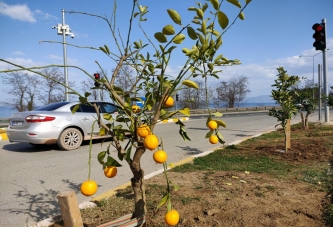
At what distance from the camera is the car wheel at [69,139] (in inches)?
265

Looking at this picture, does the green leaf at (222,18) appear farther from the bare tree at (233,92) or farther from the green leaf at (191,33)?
the bare tree at (233,92)

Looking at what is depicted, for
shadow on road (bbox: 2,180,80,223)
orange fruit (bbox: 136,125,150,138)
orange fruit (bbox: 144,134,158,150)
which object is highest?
orange fruit (bbox: 136,125,150,138)

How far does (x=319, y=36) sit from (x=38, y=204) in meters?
8.60

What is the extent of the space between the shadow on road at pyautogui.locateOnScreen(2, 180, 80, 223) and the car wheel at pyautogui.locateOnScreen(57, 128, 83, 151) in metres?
2.92

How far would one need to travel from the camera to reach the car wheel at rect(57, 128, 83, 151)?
6.74 m

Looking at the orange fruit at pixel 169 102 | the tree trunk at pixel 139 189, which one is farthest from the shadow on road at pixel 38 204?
the orange fruit at pixel 169 102

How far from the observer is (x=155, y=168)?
190 inches

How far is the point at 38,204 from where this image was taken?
3.21 m

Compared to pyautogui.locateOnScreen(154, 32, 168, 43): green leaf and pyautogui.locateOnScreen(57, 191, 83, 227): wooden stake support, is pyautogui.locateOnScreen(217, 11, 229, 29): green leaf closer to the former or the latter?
pyautogui.locateOnScreen(154, 32, 168, 43): green leaf

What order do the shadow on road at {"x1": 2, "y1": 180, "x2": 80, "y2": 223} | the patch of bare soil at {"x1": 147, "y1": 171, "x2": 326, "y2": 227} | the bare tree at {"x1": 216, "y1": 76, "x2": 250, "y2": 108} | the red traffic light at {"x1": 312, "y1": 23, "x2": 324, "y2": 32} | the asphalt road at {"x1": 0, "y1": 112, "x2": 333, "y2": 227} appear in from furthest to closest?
1. the bare tree at {"x1": 216, "y1": 76, "x2": 250, "y2": 108}
2. the red traffic light at {"x1": 312, "y1": 23, "x2": 324, "y2": 32}
3. the asphalt road at {"x1": 0, "y1": 112, "x2": 333, "y2": 227}
4. the shadow on road at {"x1": 2, "y1": 180, "x2": 80, "y2": 223}
5. the patch of bare soil at {"x1": 147, "y1": 171, "x2": 326, "y2": 227}

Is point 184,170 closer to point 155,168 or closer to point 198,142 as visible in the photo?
point 155,168

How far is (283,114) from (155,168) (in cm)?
317

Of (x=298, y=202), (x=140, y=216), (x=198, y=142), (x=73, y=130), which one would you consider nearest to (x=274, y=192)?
(x=298, y=202)

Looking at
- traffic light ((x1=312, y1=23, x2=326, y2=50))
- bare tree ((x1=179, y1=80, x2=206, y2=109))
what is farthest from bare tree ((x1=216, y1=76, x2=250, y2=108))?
traffic light ((x1=312, y1=23, x2=326, y2=50))
